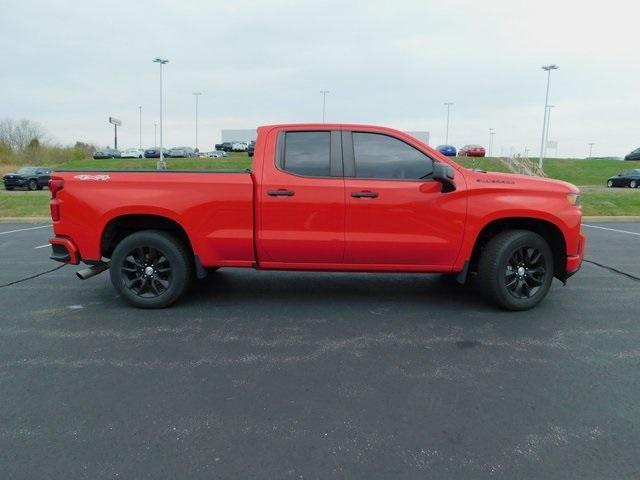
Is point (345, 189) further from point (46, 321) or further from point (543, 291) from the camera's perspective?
point (46, 321)

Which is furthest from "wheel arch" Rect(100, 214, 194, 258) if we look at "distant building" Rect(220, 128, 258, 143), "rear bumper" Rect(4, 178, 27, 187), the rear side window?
"distant building" Rect(220, 128, 258, 143)

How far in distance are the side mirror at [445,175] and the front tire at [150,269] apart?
2743 mm

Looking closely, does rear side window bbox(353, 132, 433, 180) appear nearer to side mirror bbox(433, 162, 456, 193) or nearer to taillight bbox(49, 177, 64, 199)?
side mirror bbox(433, 162, 456, 193)

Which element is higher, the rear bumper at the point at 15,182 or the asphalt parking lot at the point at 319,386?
the rear bumper at the point at 15,182

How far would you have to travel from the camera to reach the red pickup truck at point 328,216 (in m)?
4.93

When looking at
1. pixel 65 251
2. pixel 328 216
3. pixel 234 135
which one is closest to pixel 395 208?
pixel 328 216

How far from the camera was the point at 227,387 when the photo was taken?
3.39 meters

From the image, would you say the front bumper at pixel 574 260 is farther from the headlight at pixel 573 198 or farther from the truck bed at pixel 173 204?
the truck bed at pixel 173 204

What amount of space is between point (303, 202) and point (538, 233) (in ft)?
8.35

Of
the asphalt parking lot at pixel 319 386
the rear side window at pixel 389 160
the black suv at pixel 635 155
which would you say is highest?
the black suv at pixel 635 155

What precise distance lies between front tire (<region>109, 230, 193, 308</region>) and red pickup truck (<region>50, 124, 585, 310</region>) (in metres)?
0.01

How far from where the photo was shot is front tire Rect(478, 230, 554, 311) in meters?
5.00

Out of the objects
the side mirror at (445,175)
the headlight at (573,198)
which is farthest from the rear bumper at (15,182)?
the headlight at (573,198)

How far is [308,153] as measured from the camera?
5078mm
